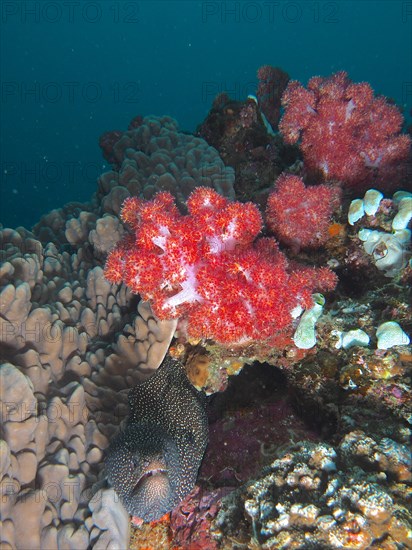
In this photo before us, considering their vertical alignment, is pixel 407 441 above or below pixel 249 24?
below

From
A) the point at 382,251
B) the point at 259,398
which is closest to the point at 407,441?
the point at 259,398

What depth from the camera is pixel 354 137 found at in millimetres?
4598

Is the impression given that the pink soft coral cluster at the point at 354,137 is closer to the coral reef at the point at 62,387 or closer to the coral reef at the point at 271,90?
the coral reef at the point at 62,387

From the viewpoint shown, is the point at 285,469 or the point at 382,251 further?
the point at 382,251

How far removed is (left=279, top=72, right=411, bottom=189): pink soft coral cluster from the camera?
14.8 feet

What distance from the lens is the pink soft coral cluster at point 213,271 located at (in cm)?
291

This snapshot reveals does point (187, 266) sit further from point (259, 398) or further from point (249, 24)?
point (249, 24)

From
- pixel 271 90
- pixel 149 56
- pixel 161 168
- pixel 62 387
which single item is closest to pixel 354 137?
pixel 161 168

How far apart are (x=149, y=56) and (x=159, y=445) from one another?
11491 cm

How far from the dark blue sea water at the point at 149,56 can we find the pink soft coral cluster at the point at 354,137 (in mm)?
62493

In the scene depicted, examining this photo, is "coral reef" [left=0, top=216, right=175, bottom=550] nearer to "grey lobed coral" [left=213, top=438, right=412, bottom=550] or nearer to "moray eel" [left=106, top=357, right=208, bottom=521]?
"moray eel" [left=106, top=357, right=208, bottom=521]

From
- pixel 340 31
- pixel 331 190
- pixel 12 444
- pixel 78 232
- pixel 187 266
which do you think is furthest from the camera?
pixel 340 31

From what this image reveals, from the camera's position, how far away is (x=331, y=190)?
402 cm

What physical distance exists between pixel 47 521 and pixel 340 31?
124 meters
